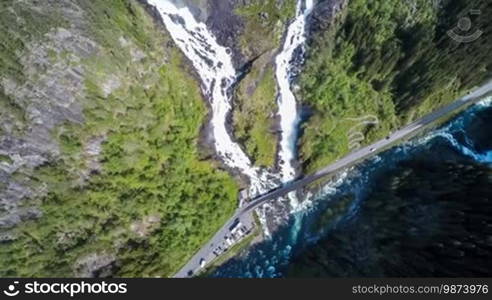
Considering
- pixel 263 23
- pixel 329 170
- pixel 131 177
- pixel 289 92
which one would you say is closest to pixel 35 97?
pixel 131 177

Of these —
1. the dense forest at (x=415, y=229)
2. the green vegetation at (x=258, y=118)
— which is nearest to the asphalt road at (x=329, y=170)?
the dense forest at (x=415, y=229)

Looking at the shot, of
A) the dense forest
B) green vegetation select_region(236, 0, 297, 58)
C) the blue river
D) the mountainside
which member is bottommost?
the dense forest

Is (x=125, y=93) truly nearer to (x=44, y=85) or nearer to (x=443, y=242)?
(x=44, y=85)

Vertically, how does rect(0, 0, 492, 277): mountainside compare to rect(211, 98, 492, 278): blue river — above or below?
above

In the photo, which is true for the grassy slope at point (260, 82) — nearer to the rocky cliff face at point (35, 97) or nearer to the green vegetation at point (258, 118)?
the green vegetation at point (258, 118)

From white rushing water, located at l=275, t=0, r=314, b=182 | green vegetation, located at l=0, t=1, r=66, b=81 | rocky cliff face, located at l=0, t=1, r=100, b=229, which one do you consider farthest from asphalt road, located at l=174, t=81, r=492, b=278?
green vegetation, located at l=0, t=1, r=66, b=81

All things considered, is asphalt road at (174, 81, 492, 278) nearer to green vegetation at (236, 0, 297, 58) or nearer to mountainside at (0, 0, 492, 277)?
mountainside at (0, 0, 492, 277)

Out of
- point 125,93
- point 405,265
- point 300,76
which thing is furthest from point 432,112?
point 125,93
